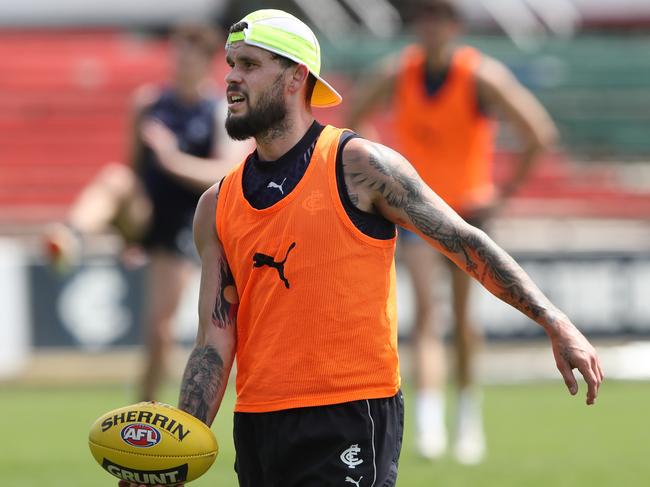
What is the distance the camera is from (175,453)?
12.8 feet

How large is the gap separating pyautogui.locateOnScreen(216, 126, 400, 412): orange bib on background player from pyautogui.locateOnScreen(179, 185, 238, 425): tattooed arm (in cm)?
17

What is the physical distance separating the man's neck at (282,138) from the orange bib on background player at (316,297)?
0.10 metres

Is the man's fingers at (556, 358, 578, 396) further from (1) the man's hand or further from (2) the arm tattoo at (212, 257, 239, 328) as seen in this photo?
(2) the arm tattoo at (212, 257, 239, 328)

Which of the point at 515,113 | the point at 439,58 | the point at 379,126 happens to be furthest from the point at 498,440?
the point at 379,126

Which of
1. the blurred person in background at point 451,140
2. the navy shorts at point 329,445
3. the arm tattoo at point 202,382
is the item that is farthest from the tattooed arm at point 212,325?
the blurred person in background at point 451,140

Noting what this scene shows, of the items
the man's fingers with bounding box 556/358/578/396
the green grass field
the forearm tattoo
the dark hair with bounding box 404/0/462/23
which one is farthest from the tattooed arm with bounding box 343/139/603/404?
the dark hair with bounding box 404/0/462/23

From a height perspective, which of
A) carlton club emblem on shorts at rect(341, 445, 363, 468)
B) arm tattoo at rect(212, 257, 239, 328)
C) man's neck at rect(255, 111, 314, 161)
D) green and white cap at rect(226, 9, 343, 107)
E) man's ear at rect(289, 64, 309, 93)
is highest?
green and white cap at rect(226, 9, 343, 107)

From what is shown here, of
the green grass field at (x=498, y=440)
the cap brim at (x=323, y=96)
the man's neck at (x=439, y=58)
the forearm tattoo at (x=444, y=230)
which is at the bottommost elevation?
the green grass field at (x=498, y=440)

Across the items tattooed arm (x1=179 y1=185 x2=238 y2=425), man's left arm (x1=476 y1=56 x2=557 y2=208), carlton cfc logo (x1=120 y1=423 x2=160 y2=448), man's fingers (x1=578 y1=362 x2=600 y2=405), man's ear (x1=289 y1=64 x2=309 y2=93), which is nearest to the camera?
man's fingers (x1=578 y1=362 x2=600 y2=405)

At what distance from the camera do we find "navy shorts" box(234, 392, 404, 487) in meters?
3.97

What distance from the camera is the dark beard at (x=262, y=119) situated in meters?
4.06

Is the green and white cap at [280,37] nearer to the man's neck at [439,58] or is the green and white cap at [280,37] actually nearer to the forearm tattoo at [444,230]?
the forearm tattoo at [444,230]

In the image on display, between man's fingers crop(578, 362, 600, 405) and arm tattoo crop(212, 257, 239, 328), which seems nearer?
man's fingers crop(578, 362, 600, 405)

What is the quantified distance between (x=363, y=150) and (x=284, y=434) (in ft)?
2.93
